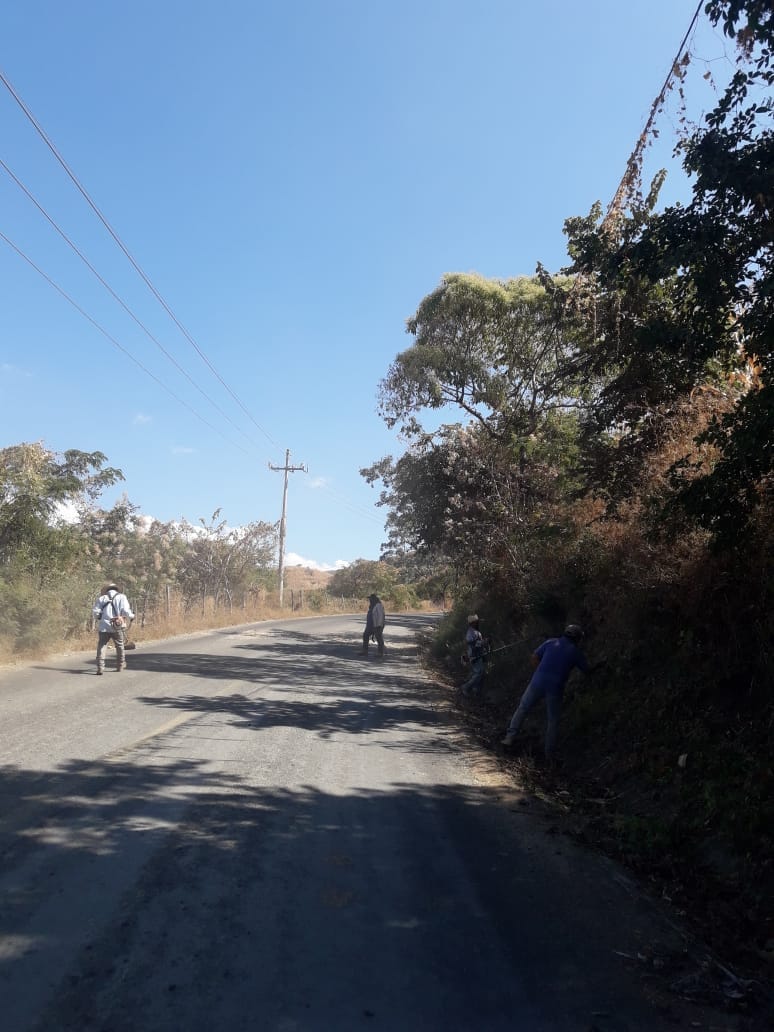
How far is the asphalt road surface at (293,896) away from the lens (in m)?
3.16

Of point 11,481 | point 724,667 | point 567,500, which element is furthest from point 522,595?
point 11,481

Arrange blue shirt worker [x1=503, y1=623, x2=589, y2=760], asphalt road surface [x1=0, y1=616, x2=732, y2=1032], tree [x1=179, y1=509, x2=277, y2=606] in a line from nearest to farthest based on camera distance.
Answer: asphalt road surface [x1=0, y1=616, x2=732, y2=1032] < blue shirt worker [x1=503, y1=623, x2=589, y2=760] < tree [x1=179, y1=509, x2=277, y2=606]

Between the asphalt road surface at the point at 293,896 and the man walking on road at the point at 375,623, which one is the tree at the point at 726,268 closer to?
the asphalt road surface at the point at 293,896

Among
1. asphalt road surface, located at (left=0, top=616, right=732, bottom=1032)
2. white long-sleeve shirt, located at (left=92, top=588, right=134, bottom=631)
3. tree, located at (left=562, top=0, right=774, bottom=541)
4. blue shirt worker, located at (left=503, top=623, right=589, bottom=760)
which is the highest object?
tree, located at (left=562, top=0, right=774, bottom=541)

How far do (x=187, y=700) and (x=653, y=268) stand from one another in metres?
8.12

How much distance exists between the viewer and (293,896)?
165 inches

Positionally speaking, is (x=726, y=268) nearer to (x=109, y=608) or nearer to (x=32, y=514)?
(x=109, y=608)

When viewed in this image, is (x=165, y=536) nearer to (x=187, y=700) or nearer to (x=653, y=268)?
(x=187, y=700)

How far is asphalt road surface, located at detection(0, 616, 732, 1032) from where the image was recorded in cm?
316

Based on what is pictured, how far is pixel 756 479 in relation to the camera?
652cm

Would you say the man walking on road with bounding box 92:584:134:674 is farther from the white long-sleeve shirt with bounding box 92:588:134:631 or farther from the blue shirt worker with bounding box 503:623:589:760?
the blue shirt worker with bounding box 503:623:589:760

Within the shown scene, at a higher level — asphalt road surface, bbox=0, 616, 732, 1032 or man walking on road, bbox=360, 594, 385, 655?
man walking on road, bbox=360, 594, 385, 655

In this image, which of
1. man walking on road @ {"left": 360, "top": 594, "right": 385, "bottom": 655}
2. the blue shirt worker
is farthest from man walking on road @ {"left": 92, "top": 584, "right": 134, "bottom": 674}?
the blue shirt worker

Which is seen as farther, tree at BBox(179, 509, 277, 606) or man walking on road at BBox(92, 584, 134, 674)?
tree at BBox(179, 509, 277, 606)
